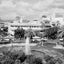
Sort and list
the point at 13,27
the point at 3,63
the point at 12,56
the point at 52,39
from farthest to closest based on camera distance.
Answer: the point at 13,27 → the point at 52,39 → the point at 12,56 → the point at 3,63

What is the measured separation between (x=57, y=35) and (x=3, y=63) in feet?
96.8

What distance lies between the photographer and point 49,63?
51.7 ft

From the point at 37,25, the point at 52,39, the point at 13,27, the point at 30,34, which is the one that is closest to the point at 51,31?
the point at 52,39

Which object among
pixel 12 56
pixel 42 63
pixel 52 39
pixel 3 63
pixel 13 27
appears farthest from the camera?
pixel 13 27

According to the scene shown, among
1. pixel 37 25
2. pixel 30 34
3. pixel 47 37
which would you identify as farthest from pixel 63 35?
pixel 37 25

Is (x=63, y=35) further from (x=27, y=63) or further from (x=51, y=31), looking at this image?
(x=27, y=63)

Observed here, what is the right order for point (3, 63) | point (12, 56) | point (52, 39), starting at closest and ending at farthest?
point (3, 63) < point (12, 56) < point (52, 39)

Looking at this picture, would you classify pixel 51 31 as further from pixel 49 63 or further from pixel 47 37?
pixel 49 63

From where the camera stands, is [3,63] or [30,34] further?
[30,34]

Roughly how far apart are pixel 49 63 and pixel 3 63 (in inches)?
204

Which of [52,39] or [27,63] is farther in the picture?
[52,39]

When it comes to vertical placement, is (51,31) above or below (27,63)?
above

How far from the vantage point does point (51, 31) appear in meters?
41.9

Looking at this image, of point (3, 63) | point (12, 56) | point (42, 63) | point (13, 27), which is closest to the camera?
point (3, 63)
